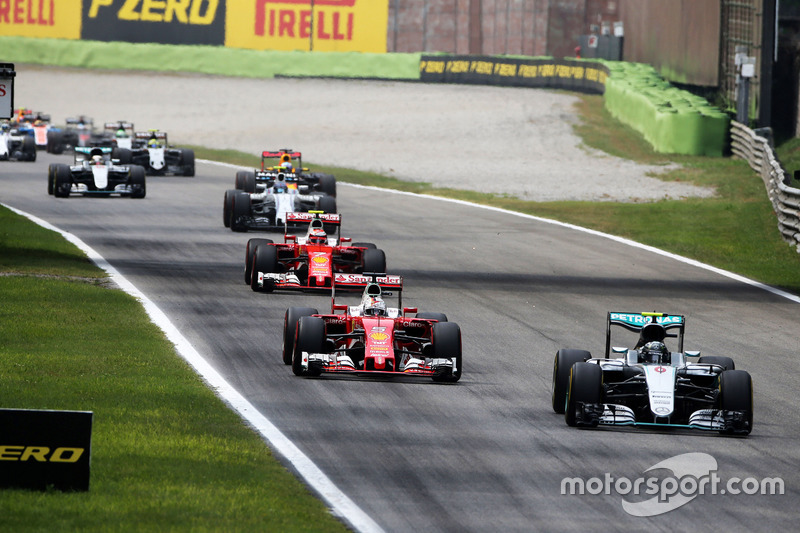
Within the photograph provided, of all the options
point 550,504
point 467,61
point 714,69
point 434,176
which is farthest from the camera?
point 467,61

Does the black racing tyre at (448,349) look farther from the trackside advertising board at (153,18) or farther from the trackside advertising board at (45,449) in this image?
the trackside advertising board at (153,18)

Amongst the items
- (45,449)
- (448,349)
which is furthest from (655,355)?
(45,449)

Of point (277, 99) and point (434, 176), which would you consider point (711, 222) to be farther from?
point (277, 99)

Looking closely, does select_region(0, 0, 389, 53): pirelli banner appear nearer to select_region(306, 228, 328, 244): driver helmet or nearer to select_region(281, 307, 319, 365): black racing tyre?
select_region(306, 228, 328, 244): driver helmet

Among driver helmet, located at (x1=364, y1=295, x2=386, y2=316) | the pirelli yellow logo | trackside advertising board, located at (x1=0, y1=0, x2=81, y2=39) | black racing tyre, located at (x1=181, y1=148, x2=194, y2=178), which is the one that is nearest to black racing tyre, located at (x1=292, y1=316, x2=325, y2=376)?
driver helmet, located at (x1=364, y1=295, x2=386, y2=316)

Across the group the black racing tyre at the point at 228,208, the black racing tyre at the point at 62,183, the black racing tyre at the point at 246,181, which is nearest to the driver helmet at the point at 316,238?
the black racing tyre at the point at 228,208

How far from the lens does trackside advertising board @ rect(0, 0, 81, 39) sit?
72.7 meters

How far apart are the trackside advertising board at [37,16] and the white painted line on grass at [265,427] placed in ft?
178

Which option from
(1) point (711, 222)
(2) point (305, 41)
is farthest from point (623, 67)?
(1) point (711, 222)

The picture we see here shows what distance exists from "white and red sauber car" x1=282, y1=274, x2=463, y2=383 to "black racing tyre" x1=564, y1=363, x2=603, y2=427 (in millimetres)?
2423

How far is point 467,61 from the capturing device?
69.4m

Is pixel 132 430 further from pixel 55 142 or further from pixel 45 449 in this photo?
pixel 55 142

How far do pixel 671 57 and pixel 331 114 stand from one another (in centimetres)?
1569

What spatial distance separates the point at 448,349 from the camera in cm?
1538
